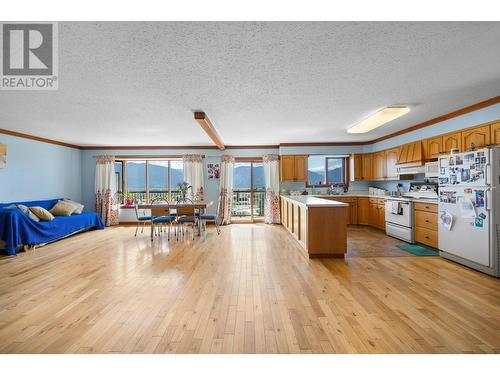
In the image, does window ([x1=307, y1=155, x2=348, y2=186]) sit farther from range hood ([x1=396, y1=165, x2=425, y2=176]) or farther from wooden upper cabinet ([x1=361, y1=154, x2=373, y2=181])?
range hood ([x1=396, y1=165, x2=425, y2=176])

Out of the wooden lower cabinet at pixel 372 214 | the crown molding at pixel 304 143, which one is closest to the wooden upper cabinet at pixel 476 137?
the crown molding at pixel 304 143

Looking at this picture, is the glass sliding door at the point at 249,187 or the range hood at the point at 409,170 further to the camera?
the glass sliding door at the point at 249,187

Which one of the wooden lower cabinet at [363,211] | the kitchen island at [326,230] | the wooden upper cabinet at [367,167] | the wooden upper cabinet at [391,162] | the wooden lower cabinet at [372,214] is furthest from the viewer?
the wooden upper cabinet at [367,167]

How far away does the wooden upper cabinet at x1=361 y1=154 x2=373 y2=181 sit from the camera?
690cm

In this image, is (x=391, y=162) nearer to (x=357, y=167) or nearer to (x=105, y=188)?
(x=357, y=167)

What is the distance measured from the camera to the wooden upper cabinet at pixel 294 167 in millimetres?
7004

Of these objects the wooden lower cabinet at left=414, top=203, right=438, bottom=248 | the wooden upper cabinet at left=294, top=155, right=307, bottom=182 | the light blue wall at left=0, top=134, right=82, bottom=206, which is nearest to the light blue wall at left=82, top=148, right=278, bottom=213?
the light blue wall at left=0, top=134, right=82, bottom=206

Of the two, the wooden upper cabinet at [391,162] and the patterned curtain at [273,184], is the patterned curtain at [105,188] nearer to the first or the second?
the patterned curtain at [273,184]

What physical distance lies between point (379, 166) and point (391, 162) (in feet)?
1.70

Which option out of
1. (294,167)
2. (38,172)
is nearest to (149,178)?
(38,172)

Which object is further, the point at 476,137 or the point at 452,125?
the point at 452,125

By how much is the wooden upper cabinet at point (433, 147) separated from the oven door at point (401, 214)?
3.34 feet

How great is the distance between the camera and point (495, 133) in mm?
3467

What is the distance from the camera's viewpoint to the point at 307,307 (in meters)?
2.32
